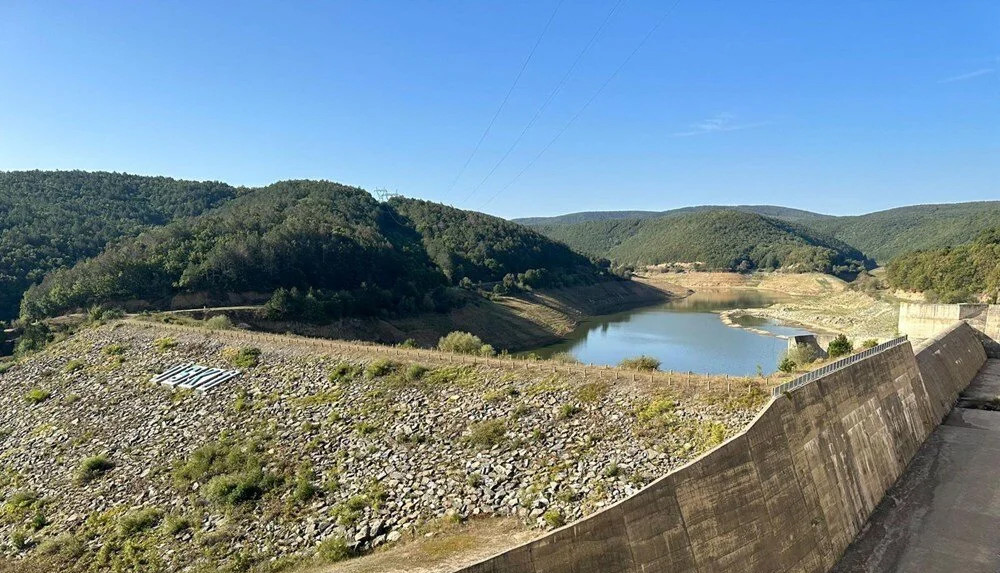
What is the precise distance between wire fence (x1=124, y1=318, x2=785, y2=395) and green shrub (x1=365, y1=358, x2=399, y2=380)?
3.09 ft

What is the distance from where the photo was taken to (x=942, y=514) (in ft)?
60.0

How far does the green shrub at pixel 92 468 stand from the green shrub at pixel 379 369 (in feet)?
33.3

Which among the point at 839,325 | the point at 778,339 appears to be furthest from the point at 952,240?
the point at 778,339

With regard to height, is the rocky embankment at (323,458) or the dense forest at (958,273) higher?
the dense forest at (958,273)

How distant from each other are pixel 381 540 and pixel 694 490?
788 centimetres

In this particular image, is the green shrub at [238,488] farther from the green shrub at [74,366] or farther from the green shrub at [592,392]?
the green shrub at [74,366]

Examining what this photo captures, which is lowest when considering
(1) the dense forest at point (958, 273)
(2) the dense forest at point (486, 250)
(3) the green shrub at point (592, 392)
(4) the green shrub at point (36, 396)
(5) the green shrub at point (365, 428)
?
(4) the green shrub at point (36, 396)

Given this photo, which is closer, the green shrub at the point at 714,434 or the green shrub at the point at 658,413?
the green shrub at the point at 714,434

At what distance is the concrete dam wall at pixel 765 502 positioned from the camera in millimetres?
11422

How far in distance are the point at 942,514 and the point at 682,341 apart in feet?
166

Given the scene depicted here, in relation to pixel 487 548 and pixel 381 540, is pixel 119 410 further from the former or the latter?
pixel 487 548

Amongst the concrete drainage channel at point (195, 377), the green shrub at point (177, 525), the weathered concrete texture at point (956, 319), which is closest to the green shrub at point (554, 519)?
the green shrub at point (177, 525)

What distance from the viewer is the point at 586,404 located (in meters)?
17.7

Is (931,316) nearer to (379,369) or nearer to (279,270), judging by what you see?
(379,369)
